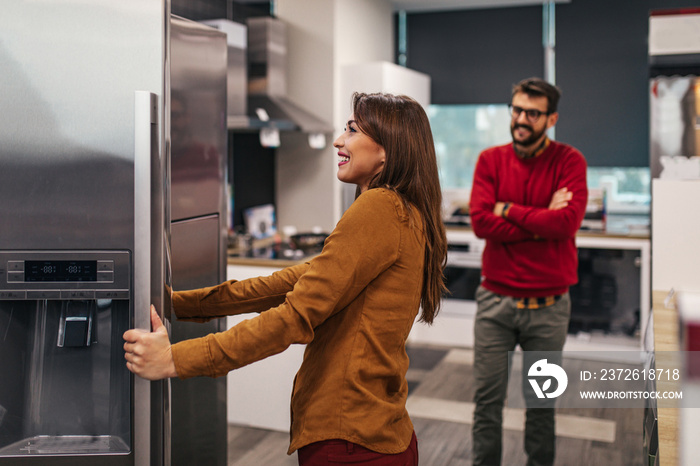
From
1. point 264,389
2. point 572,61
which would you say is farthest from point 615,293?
point 264,389

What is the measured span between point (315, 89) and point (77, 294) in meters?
3.60

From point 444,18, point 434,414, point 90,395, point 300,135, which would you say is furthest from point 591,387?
point 90,395

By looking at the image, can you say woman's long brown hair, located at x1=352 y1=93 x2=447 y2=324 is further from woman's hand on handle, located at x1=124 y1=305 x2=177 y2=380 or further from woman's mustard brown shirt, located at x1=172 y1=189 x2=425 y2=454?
woman's hand on handle, located at x1=124 y1=305 x2=177 y2=380

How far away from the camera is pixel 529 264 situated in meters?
2.60

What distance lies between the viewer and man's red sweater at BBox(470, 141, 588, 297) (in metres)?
2.58

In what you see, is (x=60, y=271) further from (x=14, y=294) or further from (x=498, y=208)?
(x=498, y=208)

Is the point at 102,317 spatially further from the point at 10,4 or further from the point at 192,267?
the point at 10,4

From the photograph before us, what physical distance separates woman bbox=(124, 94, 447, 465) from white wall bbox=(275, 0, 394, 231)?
3.34m

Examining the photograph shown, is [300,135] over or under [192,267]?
over

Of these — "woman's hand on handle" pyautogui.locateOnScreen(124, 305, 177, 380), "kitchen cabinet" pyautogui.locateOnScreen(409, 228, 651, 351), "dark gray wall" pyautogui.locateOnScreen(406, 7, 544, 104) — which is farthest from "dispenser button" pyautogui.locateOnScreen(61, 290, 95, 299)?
"dark gray wall" pyautogui.locateOnScreen(406, 7, 544, 104)

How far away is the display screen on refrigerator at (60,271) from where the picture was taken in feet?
4.43

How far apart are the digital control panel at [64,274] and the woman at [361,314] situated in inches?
4.5

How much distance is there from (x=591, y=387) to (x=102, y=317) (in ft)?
11.8

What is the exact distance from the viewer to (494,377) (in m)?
2.60
